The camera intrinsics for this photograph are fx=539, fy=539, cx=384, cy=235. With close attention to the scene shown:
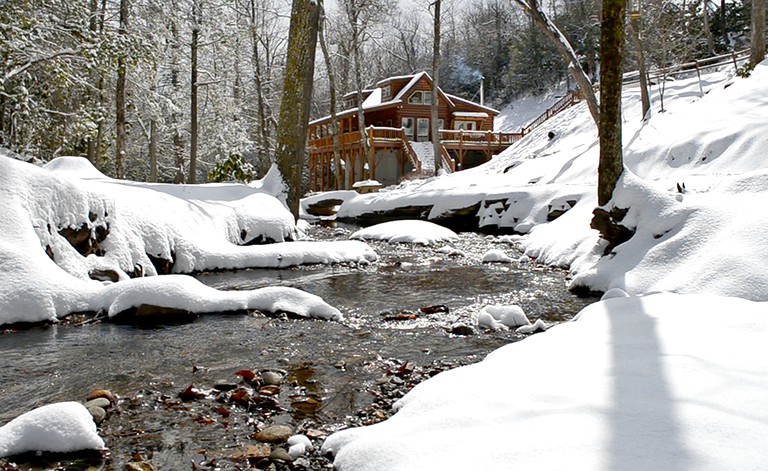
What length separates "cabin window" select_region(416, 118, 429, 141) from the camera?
35.5 m

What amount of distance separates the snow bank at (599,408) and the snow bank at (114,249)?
335 centimetres

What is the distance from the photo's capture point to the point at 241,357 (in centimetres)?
499

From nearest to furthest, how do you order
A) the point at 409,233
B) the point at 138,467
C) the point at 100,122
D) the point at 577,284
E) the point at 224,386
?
the point at 138,467
the point at 224,386
the point at 577,284
the point at 409,233
the point at 100,122

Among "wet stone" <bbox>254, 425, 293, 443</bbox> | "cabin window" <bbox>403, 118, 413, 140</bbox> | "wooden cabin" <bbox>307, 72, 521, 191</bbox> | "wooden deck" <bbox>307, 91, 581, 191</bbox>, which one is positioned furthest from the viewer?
"cabin window" <bbox>403, 118, 413, 140</bbox>

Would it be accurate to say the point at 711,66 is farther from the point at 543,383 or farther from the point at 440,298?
the point at 543,383

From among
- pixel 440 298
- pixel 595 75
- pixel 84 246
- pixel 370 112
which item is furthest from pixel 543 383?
pixel 595 75

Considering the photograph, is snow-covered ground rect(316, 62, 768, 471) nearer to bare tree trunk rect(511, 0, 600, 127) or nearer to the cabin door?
bare tree trunk rect(511, 0, 600, 127)

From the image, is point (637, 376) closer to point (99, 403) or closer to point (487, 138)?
point (99, 403)

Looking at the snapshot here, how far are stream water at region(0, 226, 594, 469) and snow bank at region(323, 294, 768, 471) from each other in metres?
0.82

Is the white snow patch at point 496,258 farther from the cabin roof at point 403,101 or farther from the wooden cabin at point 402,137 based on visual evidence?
the cabin roof at point 403,101

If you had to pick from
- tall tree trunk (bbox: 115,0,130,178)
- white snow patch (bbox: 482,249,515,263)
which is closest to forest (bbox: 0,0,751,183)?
tall tree trunk (bbox: 115,0,130,178)

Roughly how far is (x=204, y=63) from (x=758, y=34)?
79.4 feet

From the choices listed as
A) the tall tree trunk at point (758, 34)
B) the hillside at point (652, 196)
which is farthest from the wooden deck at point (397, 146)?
the tall tree trunk at point (758, 34)

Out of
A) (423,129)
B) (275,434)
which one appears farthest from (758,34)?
(423,129)
